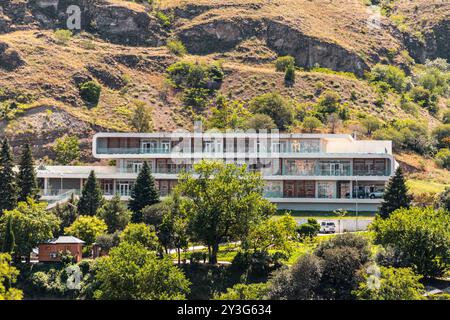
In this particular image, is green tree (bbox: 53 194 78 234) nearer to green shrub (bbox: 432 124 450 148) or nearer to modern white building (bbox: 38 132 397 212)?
modern white building (bbox: 38 132 397 212)

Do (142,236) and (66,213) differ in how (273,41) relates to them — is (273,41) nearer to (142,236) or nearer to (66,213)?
(66,213)

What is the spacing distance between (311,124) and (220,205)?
169 ft

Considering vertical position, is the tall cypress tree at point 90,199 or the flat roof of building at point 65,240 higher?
the tall cypress tree at point 90,199

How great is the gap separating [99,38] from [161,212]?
80869 millimetres

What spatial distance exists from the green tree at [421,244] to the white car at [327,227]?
1198 cm

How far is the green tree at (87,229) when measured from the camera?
258 feet

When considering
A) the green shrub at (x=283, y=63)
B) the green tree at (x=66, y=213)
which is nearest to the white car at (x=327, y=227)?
the green tree at (x=66, y=213)

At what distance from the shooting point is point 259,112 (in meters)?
128

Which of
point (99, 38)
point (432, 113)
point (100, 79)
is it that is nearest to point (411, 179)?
point (432, 113)

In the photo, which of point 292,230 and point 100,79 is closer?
point 292,230

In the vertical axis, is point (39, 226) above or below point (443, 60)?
below

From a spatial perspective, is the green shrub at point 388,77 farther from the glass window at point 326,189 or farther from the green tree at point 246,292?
the green tree at point 246,292

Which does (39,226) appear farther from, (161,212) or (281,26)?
(281,26)

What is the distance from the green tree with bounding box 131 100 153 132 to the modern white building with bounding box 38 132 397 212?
84.5ft
